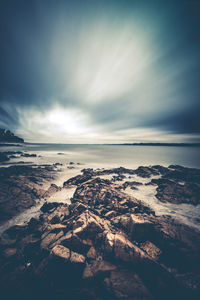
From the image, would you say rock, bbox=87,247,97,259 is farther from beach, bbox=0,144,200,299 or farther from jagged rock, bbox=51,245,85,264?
jagged rock, bbox=51,245,85,264

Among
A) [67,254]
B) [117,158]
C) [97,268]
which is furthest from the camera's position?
[117,158]

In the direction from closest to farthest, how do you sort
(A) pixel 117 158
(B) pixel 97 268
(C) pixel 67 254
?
(B) pixel 97 268
(C) pixel 67 254
(A) pixel 117 158

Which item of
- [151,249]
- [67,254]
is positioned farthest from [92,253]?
[151,249]

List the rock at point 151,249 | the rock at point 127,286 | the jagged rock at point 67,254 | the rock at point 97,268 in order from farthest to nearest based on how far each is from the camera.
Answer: the rock at point 151,249 < the jagged rock at point 67,254 < the rock at point 97,268 < the rock at point 127,286

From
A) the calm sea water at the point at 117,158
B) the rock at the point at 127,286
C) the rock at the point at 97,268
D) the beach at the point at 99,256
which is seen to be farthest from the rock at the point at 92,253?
the calm sea water at the point at 117,158

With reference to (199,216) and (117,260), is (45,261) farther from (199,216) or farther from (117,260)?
(199,216)

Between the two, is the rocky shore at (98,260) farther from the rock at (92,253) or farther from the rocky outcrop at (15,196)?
the rocky outcrop at (15,196)

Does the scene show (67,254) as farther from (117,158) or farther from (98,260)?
(117,158)

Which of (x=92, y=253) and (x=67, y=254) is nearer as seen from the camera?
(x=67, y=254)

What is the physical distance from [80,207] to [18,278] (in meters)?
2.79

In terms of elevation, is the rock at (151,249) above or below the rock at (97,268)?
below

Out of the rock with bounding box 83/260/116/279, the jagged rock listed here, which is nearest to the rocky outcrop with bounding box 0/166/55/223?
the jagged rock

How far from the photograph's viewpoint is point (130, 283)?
2.81 meters

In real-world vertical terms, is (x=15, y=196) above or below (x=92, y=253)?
below
